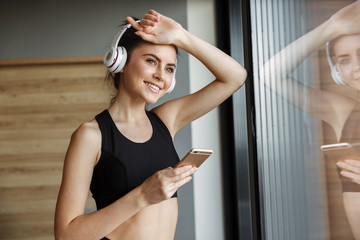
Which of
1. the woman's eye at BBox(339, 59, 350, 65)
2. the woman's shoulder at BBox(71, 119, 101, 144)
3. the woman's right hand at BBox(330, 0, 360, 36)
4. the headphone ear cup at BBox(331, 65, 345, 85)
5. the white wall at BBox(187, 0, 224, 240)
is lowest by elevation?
the white wall at BBox(187, 0, 224, 240)

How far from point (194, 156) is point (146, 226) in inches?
11.3

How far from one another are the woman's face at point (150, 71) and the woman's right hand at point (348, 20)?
0.55m

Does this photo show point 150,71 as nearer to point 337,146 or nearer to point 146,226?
point 146,226

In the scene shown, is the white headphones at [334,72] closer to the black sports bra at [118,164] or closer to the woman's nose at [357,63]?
the woman's nose at [357,63]

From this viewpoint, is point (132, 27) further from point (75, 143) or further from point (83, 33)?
point (83, 33)

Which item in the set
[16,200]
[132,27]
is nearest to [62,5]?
[16,200]

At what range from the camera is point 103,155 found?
3.84ft

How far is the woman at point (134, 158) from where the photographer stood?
1078 millimetres

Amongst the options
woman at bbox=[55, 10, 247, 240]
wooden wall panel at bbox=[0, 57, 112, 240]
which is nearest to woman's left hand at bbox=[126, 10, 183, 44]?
woman at bbox=[55, 10, 247, 240]

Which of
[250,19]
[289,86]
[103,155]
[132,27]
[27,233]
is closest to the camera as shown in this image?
[289,86]

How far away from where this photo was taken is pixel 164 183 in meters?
1.04

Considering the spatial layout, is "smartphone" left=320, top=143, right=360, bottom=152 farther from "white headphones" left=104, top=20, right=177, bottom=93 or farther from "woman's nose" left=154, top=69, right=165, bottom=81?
"white headphones" left=104, top=20, right=177, bottom=93

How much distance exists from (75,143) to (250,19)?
71 cm

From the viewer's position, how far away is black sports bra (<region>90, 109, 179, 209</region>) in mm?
1172
